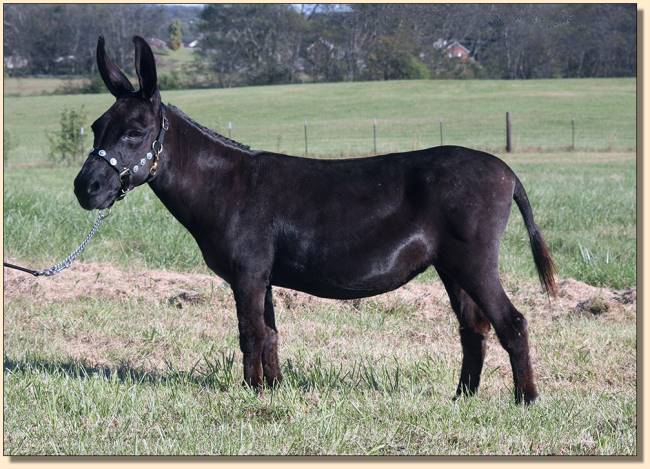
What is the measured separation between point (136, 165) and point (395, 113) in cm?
4813

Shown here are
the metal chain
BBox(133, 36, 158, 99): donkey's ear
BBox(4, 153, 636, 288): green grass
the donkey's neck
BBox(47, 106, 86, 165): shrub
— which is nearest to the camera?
BBox(133, 36, 158, 99): donkey's ear

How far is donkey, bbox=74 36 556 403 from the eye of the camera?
5.74m

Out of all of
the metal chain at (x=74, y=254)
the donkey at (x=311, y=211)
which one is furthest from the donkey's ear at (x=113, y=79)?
the metal chain at (x=74, y=254)

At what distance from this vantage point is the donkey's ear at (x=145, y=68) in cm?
562

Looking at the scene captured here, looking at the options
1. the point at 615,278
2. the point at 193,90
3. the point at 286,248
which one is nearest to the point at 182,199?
the point at 286,248

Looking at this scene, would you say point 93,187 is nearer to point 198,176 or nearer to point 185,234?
point 198,176

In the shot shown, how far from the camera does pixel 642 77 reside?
205 inches

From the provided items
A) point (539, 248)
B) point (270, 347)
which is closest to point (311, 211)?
point (270, 347)

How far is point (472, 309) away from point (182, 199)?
217cm

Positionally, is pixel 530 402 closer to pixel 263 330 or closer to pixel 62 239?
pixel 263 330

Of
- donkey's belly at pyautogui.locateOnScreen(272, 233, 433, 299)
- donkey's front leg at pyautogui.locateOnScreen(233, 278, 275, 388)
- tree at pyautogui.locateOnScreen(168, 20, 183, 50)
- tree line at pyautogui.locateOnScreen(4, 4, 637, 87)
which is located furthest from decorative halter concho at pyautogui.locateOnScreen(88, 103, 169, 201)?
tree at pyautogui.locateOnScreen(168, 20, 183, 50)

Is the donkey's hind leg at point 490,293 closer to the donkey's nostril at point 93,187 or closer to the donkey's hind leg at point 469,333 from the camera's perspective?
the donkey's hind leg at point 469,333

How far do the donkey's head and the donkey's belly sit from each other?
1.13 m

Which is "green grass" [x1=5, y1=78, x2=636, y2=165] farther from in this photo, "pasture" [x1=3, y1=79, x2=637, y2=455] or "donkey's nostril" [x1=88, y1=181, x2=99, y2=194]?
"donkey's nostril" [x1=88, y1=181, x2=99, y2=194]
